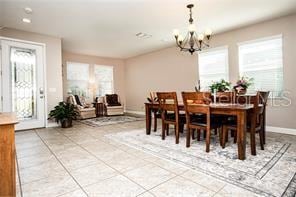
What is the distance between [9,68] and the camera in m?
4.36

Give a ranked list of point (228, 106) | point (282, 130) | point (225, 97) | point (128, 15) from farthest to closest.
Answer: point (282, 130), point (128, 15), point (225, 97), point (228, 106)

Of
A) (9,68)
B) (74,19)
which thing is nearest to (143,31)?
(74,19)

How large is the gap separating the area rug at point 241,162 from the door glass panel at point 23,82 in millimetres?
3038

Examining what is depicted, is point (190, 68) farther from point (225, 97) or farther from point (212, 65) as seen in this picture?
point (225, 97)

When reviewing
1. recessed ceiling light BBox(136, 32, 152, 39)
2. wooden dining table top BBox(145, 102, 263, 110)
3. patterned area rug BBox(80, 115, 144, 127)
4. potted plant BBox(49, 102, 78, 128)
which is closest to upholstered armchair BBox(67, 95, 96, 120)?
patterned area rug BBox(80, 115, 144, 127)

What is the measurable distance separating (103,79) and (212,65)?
5076 millimetres

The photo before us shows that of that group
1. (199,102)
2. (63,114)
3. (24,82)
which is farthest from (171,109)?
(24,82)

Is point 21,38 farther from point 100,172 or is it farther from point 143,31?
point 100,172

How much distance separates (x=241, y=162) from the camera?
219cm

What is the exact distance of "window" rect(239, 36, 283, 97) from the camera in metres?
3.95

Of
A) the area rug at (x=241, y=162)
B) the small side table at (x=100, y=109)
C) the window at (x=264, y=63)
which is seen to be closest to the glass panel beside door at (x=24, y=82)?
the small side table at (x=100, y=109)

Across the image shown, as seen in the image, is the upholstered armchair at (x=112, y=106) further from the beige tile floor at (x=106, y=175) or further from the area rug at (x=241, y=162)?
the beige tile floor at (x=106, y=175)

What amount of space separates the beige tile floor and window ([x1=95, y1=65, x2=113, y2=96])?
5.32m

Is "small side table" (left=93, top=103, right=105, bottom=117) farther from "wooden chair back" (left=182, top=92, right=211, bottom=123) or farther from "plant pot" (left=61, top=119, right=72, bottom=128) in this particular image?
"wooden chair back" (left=182, top=92, right=211, bottom=123)
